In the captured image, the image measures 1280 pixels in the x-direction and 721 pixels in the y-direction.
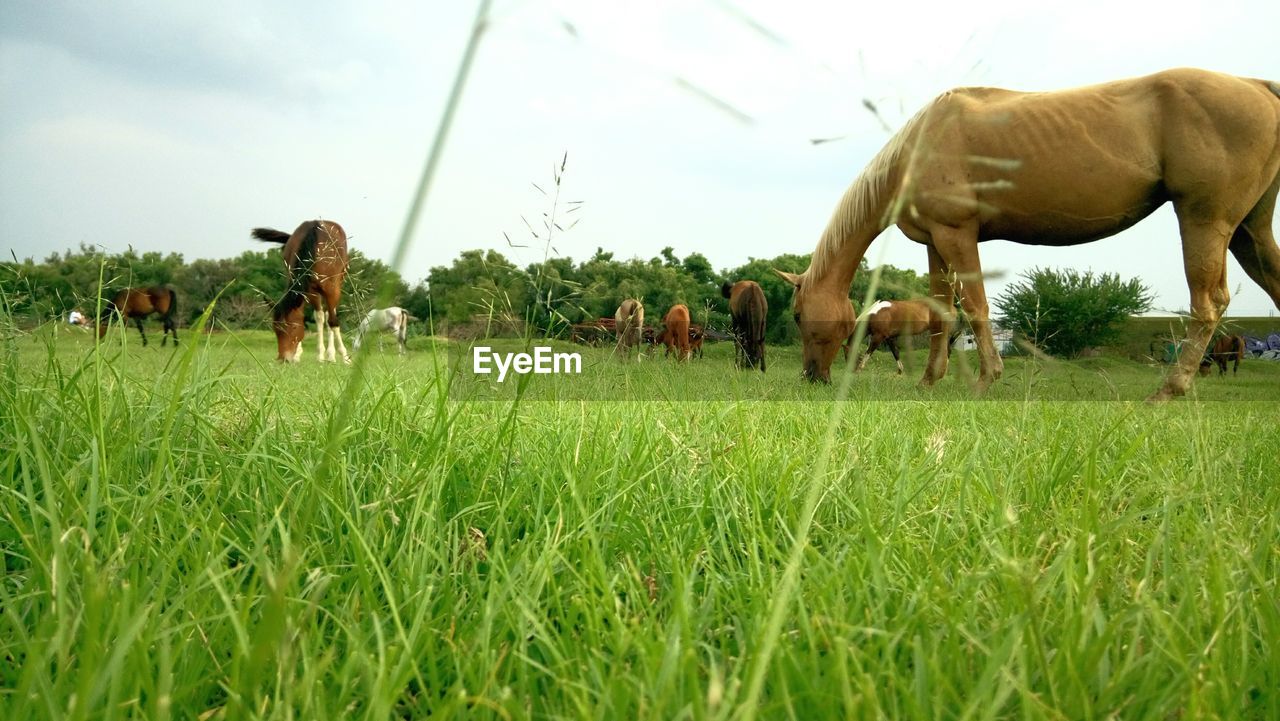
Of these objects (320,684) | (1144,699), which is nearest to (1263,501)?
(1144,699)

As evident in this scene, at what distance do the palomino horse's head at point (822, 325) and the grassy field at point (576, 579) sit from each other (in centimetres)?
473

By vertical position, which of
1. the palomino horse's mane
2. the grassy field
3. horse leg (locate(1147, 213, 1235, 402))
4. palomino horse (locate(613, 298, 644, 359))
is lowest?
the grassy field

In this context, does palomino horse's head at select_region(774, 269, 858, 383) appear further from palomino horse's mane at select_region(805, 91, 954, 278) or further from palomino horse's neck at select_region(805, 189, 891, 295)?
palomino horse's mane at select_region(805, 91, 954, 278)

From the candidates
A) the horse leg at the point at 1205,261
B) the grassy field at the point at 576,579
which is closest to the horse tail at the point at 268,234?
the grassy field at the point at 576,579

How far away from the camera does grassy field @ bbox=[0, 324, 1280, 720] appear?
72 centimetres

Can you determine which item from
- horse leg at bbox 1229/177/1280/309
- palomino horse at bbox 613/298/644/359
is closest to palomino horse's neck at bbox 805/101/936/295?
horse leg at bbox 1229/177/1280/309

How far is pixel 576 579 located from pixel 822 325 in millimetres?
5961

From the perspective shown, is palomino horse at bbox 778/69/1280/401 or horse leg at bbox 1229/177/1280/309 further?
horse leg at bbox 1229/177/1280/309

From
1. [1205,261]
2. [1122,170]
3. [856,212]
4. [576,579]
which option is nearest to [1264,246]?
[1205,261]

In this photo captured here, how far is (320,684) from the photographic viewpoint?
0.73m

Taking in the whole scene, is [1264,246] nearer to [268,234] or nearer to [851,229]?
[851,229]

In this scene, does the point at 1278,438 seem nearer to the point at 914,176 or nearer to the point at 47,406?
the point at 914,176

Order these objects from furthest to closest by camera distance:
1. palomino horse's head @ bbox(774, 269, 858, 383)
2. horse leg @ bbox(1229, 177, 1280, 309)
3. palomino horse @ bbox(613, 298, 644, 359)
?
palomino horse's head @ bbox(774, 269, 858, 383)
horse leg @ bbox(1229, 177, 1280, 309)
palomino horse @ bbox(613, 298, 644, 359)

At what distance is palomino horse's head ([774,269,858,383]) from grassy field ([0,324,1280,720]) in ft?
15.5
